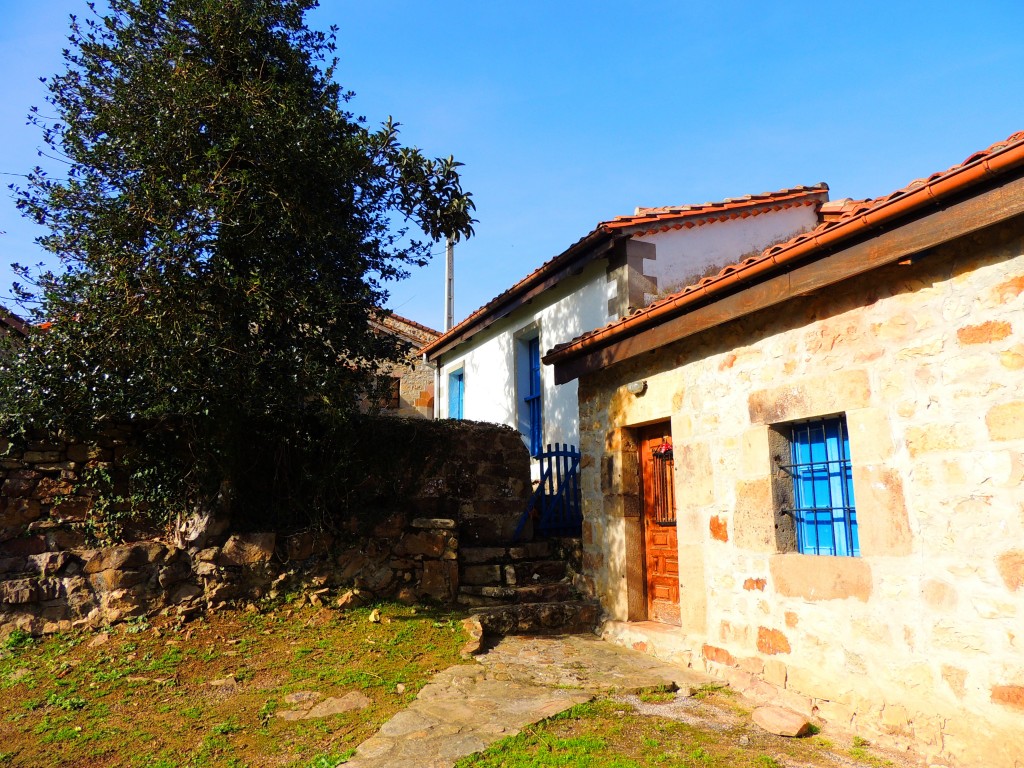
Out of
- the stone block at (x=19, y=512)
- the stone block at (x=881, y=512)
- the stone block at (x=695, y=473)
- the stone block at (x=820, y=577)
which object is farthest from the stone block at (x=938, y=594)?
the stone block at (x=19, y=512)

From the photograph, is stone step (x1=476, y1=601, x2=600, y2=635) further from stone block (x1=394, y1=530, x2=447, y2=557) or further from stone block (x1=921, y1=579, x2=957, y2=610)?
stone block (x1=921, y1=579, x2=957, y2=610)

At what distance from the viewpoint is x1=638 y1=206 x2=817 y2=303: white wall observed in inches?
342

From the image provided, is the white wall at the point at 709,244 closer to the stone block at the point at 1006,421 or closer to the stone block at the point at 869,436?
the stone block at the point at 869,436

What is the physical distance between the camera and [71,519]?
6137mm

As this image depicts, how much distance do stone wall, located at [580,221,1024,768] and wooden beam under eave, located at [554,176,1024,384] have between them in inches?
7.6

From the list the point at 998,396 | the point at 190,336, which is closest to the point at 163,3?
the point at 190,336

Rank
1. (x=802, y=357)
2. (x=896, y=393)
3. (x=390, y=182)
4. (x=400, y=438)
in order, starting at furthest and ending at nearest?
(x=400, y=438) < (x=390, y=182) < (x=802, y=357) < (x=896, y=393)

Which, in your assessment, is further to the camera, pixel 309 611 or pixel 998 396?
pixel 309 611

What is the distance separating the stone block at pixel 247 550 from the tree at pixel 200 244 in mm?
A: 531

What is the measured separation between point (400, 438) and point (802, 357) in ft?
14.9

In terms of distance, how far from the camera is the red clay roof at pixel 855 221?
334 cm

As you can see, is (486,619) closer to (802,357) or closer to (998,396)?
(802,357)

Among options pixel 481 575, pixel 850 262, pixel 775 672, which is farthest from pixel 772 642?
pixel 481 575

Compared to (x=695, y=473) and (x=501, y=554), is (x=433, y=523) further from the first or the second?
(x=695, y=473)
